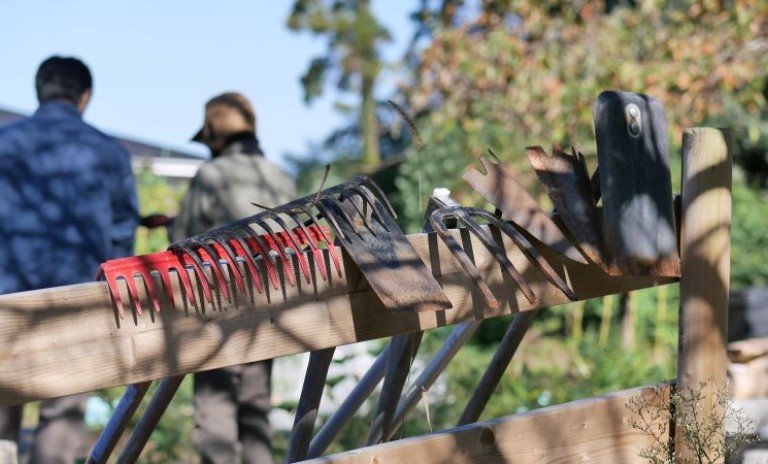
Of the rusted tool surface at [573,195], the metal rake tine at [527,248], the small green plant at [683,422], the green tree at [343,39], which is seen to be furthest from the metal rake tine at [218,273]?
the green tree at [343,39]

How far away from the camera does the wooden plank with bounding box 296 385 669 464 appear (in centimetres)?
206

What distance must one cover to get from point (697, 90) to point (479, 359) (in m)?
2.88

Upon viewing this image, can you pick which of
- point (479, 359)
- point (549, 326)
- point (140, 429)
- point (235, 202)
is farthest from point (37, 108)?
point (549, 326)

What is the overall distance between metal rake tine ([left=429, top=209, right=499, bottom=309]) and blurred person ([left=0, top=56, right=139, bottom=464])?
1.72 metres

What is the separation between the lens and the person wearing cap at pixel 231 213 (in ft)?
13.0

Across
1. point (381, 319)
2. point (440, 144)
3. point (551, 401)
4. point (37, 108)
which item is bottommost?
point (551, 401)

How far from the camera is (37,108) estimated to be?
3.77 metres

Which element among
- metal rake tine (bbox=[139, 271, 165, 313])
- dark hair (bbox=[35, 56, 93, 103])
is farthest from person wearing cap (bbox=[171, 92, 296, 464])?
metal rake tine (bbox=[139, 271, 165, 313])

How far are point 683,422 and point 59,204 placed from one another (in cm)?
215

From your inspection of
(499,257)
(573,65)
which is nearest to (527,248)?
(499,257)

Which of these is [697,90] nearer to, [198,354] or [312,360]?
[312,360]

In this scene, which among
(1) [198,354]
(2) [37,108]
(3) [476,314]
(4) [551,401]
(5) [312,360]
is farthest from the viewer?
(4) [551,401]

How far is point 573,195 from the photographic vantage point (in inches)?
91.8

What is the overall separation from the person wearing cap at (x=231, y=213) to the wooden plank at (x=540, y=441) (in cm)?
186
